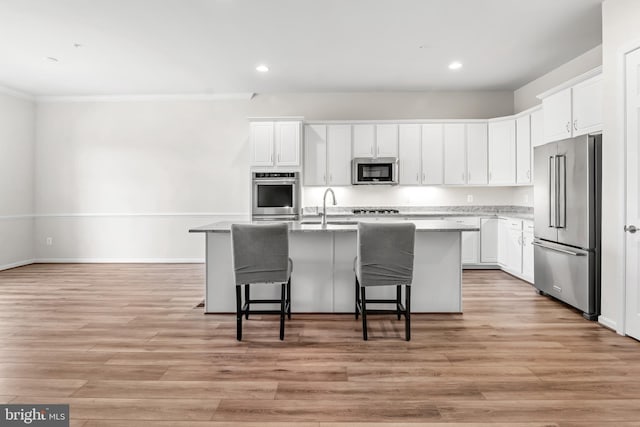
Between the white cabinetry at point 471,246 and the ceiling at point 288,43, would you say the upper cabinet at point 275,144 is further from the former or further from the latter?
the white cabinetry at point 471,246

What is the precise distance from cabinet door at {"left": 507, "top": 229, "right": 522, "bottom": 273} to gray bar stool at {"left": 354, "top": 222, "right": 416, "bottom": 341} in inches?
116

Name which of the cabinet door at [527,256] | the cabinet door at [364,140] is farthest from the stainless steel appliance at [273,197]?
the cabinet door at [527,256]

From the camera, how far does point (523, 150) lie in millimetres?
5414

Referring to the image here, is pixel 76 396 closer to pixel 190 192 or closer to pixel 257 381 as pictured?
pixel 257 381

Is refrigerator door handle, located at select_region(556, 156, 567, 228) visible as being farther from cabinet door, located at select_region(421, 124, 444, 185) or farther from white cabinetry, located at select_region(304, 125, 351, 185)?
white cabinetry, located at select_region(304, 125, 351, 185)

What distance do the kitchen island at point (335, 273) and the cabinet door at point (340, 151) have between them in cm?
254

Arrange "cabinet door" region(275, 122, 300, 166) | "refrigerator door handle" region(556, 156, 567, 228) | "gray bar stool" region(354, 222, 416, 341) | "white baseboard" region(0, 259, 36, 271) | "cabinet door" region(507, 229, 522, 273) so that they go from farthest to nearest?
"white baseboard" region(0, 259, 36, 271)
"cabinet door" region(275, 122, 300, 166)
"cabinet door" region(507, 229, 522, 273)
"refrigerator door handle" region(556, 156, 567, 228)
"gray bar stool" region(354, 222, 416, 341)

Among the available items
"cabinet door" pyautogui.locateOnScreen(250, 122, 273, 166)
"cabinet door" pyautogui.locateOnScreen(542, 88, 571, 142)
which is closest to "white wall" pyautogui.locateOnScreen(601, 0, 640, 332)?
"cabinet door" pyautogui.locateOnScreen(542, 88, 571, 142)

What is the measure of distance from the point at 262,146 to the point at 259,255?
10.6 ft

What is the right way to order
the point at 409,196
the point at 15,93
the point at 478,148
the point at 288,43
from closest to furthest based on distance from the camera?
the point at 288,43, the point at 478,148, the point at 15,93, the point at 409,196

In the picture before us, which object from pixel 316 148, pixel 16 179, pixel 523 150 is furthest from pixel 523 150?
pixel 16 179

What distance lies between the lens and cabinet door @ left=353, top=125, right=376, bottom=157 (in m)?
6.00

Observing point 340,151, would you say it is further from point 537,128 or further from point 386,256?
point 386,256

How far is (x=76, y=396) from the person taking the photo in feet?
7.02
